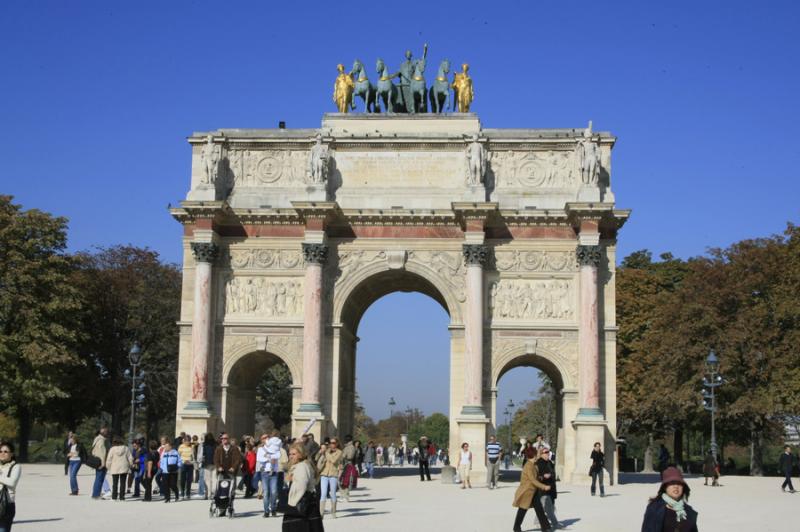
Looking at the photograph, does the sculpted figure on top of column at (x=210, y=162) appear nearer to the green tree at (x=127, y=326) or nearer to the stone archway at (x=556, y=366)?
the stone archway at (x=556, y=366)

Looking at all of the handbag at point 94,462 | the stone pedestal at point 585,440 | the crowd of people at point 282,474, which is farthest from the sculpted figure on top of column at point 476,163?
the handbag at point 94,462

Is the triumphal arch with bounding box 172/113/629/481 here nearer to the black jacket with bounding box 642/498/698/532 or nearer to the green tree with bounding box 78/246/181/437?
the green tree with bounding box 78/246/181/437

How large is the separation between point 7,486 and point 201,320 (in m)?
24.9

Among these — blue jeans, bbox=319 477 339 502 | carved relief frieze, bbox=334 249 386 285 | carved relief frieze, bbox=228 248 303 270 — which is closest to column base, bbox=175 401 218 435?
Answer: carved relief frieze, bbox=228 248 303 270

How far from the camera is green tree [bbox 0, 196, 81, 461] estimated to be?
4316cm

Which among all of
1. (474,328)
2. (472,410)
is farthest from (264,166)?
(472,410)

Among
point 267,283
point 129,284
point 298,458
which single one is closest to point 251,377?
point 267,283

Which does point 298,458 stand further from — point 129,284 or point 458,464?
point 129,284

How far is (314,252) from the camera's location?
37.0 meters

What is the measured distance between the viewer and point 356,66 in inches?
1588

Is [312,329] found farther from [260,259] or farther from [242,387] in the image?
[242,387]

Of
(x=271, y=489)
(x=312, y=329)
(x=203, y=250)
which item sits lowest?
(x=271, y=489)

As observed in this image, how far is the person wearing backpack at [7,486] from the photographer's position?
12.3 metres

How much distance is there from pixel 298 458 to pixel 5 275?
114ft
